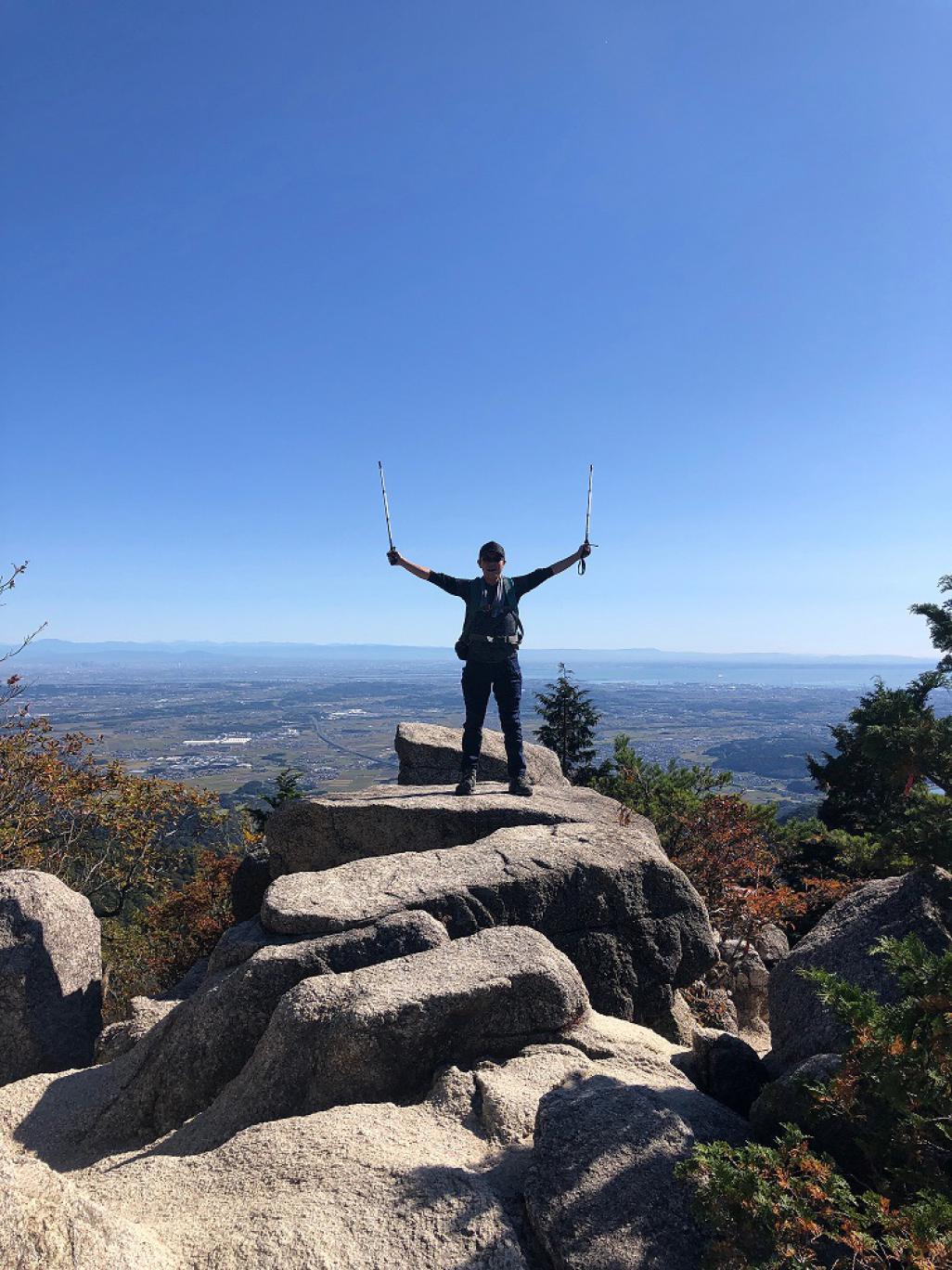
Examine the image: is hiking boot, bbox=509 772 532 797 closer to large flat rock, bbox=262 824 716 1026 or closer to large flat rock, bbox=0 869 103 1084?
large flat rock, bbox=262 824 716 1026

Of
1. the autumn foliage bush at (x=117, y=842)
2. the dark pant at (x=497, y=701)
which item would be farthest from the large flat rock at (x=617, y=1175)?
the autumn foliage bush at (x=117, y=842)

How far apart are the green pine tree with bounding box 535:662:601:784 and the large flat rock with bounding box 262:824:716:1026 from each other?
20856 mm

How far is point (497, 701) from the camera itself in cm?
1106

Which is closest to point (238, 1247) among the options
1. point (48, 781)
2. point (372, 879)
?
point (372, 879)

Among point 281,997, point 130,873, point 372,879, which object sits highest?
point 372,879

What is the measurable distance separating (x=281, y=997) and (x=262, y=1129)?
1.33 meters

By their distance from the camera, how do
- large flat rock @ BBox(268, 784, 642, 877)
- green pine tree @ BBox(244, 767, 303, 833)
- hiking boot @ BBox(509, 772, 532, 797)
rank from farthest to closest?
green pine tree @ BBox(244, 767, 303, 833)
hiking boot @ BBox(509, 772, 532, 797)
large flat rock @ BBox(268, 784, 642, 877)

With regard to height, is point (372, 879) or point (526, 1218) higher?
point (372, 879)

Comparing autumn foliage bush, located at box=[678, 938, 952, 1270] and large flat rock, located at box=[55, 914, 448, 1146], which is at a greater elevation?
autumn foliage bush, located at box=[678, 938, 952, 1270]

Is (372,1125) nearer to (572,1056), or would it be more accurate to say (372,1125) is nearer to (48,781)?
(572,1056)

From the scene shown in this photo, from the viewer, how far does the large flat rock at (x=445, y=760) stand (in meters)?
13.8

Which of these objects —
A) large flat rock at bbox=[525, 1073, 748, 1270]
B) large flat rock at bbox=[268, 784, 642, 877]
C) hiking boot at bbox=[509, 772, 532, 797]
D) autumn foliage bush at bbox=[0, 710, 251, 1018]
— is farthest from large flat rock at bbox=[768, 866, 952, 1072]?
autumn foliage bush at bbox=[0, 710, 251, 1018]

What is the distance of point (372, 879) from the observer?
8.33 metres

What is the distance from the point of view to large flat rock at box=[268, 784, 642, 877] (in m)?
10.4
